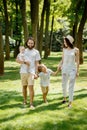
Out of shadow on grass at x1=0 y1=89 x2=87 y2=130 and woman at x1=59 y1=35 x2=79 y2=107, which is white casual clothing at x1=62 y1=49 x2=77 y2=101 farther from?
shadow on grass at x1=0 y1=89 x2=87 y2=130

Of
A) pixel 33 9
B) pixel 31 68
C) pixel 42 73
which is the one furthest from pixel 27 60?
pixel 33 9

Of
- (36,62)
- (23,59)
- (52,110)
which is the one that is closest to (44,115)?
(52,110)

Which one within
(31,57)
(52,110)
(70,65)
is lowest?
(52,110)

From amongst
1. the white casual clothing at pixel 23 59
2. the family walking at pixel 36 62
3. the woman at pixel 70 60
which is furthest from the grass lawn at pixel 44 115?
the white casual clothing at pixel 23 59

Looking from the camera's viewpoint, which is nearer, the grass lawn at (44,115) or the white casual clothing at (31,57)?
the grass lawn at (44,115)

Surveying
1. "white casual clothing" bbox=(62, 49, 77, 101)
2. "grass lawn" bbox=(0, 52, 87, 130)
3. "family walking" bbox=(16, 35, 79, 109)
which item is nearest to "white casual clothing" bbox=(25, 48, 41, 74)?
"family walking" bbox=(16, 35, 79, 109)

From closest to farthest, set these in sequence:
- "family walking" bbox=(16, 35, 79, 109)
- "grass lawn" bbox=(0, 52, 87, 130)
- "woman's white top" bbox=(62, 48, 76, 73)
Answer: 1. "grass lawn" bbox=(0, 52, 87, 130)
2. "family walking" bbox=(16, 35, 79, 109)
3. "woman's white top" bbox=(62, 48, 76, 73)

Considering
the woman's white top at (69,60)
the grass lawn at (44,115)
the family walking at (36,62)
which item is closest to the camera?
the grass lawn at (44,115)

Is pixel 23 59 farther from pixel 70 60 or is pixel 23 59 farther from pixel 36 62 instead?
pixel 70 60

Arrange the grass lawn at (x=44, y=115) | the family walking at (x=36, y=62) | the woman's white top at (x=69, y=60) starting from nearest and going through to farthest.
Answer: the grass lawn at (x=44, y=115) < the family walking at (x=36, y=62) < the woman's white top at (x=69, y=60)

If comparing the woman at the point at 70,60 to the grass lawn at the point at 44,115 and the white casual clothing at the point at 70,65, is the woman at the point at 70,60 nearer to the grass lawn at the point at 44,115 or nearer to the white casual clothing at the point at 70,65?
the white casual clothing at the point at 70,65

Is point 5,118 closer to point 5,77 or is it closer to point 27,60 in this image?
point 27,60

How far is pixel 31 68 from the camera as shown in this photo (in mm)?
11203

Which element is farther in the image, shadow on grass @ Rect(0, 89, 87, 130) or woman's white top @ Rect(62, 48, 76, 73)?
woman's white top @ Rect(62, 48, 76, 73)
